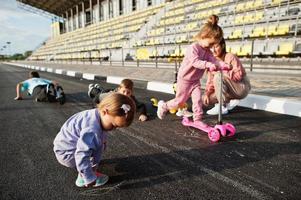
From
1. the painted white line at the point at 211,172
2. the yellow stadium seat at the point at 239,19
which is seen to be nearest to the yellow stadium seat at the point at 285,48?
the yellow stadium seat at the point at 239,19

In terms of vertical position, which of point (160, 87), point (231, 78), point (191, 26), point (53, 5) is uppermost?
point (53, 5)

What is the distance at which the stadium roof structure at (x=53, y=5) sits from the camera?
51.1 meters

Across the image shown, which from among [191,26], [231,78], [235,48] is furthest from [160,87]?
[191,26]

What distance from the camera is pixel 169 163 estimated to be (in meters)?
2.36

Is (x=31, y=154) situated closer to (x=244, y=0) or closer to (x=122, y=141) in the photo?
(x=122, y=141)

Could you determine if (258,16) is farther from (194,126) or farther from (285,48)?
(194,126)

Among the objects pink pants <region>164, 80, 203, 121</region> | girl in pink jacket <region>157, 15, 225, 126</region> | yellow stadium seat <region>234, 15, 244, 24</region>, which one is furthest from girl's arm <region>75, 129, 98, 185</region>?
yellow stadium seat <region>234, 15, 244, 24</region>

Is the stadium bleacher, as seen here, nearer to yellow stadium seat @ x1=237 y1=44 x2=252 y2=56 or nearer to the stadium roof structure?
yellow stadium seat @ x1=237 y1=44 x2=252 y2=56

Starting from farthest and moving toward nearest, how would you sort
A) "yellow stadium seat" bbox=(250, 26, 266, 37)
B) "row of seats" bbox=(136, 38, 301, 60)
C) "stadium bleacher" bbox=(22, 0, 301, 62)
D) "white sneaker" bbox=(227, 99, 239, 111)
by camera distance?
"yellow stadium seat" bbox=(250, 26, 266, 37)
"stadium bleacher" bbox=(22, 0, 301, 62)
"row of seats" bbox=(136, 38, 301, 60)
"white sneaker" bbox=(227, 99, 239, 111)

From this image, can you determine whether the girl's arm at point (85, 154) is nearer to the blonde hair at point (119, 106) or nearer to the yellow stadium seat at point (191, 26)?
the blonde hair at point (119, 106)

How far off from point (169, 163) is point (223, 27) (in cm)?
1397

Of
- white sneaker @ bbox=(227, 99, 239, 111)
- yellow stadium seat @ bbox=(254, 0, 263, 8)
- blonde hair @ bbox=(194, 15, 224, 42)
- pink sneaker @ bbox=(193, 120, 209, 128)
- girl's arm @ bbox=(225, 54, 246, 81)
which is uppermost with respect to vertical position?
yellow stadium seat @ bbox=(254, 0, 263, 8)

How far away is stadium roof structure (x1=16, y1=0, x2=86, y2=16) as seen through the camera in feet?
168

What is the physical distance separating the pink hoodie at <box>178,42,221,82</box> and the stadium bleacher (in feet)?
13.3
